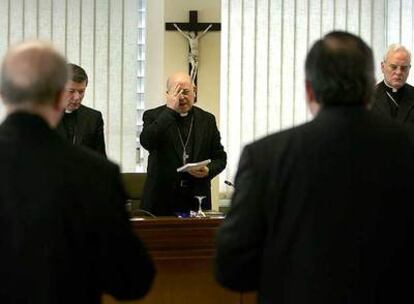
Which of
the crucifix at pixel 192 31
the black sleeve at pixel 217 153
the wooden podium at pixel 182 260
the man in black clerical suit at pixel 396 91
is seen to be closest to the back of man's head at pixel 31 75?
the wooden podium at pixel 182 260

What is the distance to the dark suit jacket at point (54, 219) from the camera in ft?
6.72

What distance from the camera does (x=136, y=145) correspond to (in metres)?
6.65

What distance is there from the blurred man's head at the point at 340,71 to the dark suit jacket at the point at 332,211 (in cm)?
4

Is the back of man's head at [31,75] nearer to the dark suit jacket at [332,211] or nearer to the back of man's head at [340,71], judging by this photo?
the dark suit jacket at [332,211]

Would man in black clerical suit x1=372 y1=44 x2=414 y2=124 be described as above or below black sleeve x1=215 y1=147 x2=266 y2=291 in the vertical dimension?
above

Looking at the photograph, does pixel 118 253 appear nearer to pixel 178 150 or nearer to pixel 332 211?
pixel 332 211

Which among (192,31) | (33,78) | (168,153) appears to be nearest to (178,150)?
(168,153)

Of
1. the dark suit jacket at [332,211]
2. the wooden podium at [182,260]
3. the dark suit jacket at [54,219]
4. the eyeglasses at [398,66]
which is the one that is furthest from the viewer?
A: the eyeglasses at [398,66]

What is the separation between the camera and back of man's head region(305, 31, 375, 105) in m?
2.19

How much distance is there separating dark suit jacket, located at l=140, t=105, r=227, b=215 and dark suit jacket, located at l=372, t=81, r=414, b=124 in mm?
1089

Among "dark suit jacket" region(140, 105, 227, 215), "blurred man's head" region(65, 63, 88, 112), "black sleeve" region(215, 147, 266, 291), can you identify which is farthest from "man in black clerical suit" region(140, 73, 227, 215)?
"black sleeve" region(215, 147, 266, 291)

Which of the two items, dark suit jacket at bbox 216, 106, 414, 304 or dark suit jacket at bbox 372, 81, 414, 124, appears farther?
dark suit jacket at bbox 372, 81, 414, 124

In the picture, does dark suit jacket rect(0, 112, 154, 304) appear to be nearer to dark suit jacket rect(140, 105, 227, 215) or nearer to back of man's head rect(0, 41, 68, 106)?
back of man's head rect(0, 41, 68, 106)

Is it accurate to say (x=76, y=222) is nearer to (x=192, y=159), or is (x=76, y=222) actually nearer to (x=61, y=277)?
(x=61, y=277)
